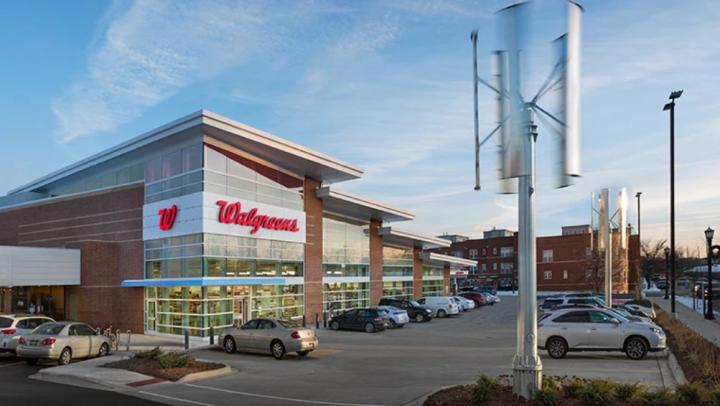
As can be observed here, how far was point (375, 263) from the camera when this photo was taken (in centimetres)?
4731

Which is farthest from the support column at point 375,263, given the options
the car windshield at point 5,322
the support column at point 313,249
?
the car windshield at point 5,322

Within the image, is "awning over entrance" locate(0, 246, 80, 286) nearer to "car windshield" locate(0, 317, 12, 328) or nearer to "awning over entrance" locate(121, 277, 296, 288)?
"awning over entrance" locate(121, 277, 296, 288)

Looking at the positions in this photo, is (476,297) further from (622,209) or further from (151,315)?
(151,315)

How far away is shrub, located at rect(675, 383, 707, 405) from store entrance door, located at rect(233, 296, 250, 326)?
23.0 metres

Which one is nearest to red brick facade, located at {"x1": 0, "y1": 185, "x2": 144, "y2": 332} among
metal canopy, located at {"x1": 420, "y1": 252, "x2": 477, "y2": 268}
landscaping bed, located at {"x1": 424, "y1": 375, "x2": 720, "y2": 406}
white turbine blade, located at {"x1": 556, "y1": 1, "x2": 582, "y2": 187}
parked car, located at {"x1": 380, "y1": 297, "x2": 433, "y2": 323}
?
parked car, located at {"x1": 380, "y1": 297, "x2": 433, "y2": 323}

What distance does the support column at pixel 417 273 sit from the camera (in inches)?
2208

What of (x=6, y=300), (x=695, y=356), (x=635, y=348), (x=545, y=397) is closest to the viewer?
(x=545, y=397)

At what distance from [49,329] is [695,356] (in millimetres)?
19748

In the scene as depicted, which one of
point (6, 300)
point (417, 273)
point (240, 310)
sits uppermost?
point (417, 273)

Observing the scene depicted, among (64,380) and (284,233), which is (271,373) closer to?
(64,380)

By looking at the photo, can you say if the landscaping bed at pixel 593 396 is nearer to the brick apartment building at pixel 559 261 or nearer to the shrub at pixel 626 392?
the shrub at pixel 626 392

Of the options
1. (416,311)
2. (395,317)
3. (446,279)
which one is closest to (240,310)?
(395,317)

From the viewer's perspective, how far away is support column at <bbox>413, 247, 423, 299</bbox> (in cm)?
5609

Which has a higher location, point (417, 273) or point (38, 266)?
point (38, 266)
